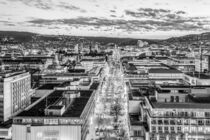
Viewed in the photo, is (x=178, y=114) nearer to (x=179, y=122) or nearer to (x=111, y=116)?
(x=179, y=122)

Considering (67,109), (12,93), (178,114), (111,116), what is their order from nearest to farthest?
→ (178,114) → (67,109) → (12,93) → (111,116)

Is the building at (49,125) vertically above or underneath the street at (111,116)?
above

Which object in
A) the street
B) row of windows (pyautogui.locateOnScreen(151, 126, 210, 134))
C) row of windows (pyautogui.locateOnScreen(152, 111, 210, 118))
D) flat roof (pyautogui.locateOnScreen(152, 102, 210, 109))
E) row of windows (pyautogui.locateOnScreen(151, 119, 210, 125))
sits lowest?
the street

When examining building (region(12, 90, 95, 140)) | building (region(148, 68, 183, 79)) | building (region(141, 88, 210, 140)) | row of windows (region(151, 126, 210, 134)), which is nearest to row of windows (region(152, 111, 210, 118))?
building (region(141, 88, 210, 140))

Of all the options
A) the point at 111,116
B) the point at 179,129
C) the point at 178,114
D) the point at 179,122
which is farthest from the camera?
the point at 111,116

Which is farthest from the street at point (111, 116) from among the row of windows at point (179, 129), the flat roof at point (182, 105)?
the flat roof at point (182, 105)

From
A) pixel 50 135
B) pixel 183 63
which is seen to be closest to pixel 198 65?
pixel 183 63

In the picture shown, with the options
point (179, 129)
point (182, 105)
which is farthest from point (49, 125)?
point (182, 105)

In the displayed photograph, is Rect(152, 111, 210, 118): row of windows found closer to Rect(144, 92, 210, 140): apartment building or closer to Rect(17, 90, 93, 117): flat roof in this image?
Rect(144, 92, 210, 140): apartment building

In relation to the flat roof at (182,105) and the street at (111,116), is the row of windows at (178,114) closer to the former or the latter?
the flat roof at (182,105)
